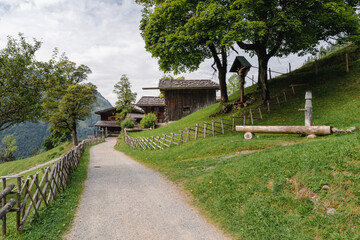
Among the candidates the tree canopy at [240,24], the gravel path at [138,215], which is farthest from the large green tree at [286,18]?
the gravel path at [138,215]

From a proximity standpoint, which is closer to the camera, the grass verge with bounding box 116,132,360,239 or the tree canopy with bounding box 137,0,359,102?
the grass verge with bounding box 116,132,360,239

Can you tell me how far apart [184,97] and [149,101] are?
11288 millimetres

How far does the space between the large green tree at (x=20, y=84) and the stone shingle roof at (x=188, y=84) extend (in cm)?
2201

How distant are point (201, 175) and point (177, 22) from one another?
1509 cm

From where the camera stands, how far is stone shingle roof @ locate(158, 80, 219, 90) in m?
34.5

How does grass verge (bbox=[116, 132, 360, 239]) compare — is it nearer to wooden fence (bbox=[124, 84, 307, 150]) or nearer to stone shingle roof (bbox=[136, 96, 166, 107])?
wooden fence (bbox=[124, 84, 307, 150])

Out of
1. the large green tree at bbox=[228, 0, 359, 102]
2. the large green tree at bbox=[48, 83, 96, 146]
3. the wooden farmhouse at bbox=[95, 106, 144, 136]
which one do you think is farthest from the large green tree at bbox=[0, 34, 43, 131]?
the wooden farmhouse at bbox=[95, 106, 144, 136]

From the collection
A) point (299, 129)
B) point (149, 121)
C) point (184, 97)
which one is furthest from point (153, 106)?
point (299, 129)

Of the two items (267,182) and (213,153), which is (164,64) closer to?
(213,153)

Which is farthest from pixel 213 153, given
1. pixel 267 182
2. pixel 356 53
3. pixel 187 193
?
pixel 356 53

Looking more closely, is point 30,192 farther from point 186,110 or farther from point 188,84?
point 188,84

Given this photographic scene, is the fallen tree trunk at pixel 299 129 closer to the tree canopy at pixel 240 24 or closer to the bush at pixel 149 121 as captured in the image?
the tree canopy at pixel 240 24

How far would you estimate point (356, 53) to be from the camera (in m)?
24.2

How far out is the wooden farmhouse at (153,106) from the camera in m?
42.5
